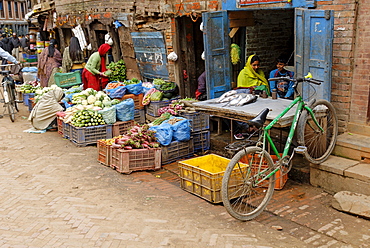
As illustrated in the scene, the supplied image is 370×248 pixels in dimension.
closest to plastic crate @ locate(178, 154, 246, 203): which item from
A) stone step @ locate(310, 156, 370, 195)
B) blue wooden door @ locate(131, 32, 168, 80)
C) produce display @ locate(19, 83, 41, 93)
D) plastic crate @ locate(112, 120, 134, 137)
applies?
stone step @ locate(310, 156, 370, 195)

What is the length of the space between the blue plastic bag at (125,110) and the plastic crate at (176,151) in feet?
6.92

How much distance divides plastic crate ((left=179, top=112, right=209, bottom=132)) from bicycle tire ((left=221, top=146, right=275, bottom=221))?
2566 mm

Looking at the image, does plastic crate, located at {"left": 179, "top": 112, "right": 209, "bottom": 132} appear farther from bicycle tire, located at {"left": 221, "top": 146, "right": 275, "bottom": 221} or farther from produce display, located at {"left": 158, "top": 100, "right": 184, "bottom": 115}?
bicycle tire, located at {"left": 221, "top": 146, "right": 275, "bottom": 221}

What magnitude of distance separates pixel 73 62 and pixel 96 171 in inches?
281

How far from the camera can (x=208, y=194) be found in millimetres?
6629

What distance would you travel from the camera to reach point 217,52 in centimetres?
921

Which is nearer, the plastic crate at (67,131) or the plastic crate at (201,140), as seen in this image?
the plastic crate at (201,140)

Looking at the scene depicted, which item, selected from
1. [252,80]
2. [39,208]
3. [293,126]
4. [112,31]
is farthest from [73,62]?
[293,126]

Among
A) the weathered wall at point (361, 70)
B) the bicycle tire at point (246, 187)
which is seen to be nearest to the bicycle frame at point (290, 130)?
the bicycle tire at point (246, 187)

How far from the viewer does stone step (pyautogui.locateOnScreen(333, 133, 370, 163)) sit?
6637mm

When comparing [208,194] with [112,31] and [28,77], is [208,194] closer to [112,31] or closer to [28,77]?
[112,31]

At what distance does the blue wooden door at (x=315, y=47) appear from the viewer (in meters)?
6.71

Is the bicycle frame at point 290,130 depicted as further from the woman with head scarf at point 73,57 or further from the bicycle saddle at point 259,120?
the woman with head scarf at point 73,57

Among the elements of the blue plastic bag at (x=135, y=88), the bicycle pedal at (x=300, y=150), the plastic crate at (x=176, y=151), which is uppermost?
the blue plastic bag at (x=135, y=88)
